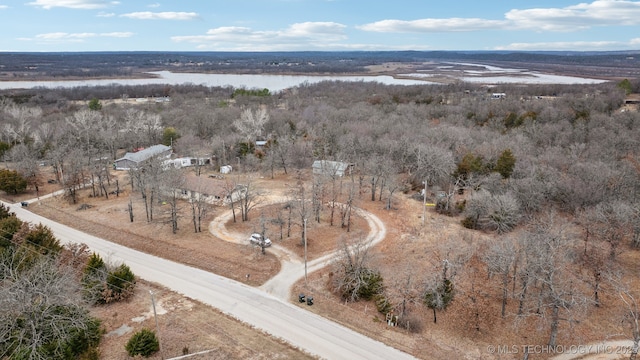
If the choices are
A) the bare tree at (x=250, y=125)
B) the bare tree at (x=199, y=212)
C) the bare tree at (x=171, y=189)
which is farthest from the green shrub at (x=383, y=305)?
the bare tree at (x=250, y=125)

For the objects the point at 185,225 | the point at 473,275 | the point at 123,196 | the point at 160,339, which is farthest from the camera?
the point at 123,196

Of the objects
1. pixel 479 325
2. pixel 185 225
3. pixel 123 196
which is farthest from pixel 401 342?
pixel 123 196

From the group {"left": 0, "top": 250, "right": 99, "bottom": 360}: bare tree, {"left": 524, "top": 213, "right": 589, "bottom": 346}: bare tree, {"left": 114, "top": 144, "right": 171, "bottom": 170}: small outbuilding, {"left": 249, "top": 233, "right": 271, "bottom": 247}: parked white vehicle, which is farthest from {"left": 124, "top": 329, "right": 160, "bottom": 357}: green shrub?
{"left": 114, "top": 144, "right": 171, "bottom": 170}: small outbuilding

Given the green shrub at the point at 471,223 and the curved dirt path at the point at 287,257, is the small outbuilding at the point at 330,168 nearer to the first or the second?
the curved dirt path at the point at 287,257

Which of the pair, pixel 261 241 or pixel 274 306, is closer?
pixel 274 306

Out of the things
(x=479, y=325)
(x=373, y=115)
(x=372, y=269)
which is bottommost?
(x=479, y=325)

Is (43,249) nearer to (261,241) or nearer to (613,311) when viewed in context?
(261,241)

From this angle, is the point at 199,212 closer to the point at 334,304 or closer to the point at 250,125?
the point at 334,304

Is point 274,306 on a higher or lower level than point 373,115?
lower

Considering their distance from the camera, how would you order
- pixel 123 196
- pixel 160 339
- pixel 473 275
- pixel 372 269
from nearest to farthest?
pixel 160 339 < pixel 372 269 < pixel 473 275 < pixel 123 196
